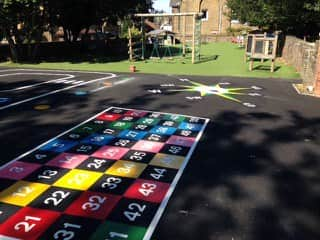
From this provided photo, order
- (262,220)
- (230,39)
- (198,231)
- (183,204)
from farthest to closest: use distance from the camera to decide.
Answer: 1. (230,39)
2. (183,204)
3. (262,220)
4. (198,231)

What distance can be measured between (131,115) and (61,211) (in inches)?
196

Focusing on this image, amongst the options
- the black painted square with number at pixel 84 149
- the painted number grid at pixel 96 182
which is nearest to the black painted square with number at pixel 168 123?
the painted number grid at pixel 96 182

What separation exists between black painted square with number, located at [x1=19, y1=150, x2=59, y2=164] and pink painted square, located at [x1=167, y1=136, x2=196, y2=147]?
255 centimetres

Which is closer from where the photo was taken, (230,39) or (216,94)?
(216,94)

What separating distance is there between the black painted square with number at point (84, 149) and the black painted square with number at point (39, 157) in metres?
0.40

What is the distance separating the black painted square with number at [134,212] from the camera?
420 centimetres

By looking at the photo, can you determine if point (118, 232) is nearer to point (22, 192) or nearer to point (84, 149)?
point (22, 192)

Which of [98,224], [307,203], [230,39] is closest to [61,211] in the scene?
[98,224]

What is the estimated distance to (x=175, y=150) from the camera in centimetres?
659

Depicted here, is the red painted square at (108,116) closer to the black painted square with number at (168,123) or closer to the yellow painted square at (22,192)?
the black painted square with number at (168,123)

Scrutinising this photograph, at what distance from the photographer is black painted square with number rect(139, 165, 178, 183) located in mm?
5328

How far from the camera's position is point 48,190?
4.96 meters

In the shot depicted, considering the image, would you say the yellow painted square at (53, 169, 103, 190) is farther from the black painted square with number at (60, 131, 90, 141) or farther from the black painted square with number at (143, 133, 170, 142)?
the black painted square with number at (143, 133, 170, 142)

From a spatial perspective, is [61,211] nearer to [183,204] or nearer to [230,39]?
[183,204]
